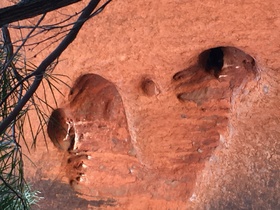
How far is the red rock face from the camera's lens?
1.73 m

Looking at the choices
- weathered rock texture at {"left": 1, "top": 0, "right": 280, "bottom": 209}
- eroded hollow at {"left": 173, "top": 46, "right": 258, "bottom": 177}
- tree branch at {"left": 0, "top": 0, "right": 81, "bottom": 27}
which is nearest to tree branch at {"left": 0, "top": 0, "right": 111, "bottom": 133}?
tree branch at {"left": 0, "top": 0, "right": 81, "bottom": 27}

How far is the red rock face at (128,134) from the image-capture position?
173cm

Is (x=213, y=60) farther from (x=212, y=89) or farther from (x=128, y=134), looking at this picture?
(x=128, y=134)

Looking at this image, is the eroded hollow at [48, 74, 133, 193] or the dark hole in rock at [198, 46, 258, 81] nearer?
the dark hole in rock at [198, 46, 258, 81]

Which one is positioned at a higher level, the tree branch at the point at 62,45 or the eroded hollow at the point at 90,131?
the tree branch at the point at 62,45

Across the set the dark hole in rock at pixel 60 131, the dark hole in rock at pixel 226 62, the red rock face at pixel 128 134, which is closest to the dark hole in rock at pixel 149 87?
the red rock face at pixel 128 134

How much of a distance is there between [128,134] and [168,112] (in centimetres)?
24

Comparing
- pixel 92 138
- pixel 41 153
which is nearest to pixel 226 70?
pixel 92 138

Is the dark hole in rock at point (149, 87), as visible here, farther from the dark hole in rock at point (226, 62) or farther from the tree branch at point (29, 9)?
the tree branch at point (29, 9)

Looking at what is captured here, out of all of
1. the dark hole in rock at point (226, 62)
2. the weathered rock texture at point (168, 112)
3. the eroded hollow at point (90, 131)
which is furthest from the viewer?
the eroded hollow at point (90, 131)

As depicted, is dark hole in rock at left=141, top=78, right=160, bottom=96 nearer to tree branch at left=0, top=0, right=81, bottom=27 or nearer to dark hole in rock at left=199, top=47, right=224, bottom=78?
dark hole in rock at left=199, top=47, right=224, bottom=78

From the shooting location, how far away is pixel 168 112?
5.85ft

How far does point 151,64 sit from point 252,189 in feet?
1.48

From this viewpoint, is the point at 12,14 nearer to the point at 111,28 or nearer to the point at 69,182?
the point at 111,28
